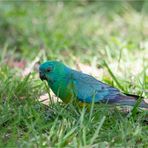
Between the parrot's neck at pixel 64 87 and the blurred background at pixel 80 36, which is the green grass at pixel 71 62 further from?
the parrot's neck at pixel 64 87

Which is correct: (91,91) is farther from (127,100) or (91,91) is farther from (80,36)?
(80,36)

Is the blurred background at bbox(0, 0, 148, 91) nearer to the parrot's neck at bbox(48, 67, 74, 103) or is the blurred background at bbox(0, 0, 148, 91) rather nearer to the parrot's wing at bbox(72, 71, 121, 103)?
the parrot's wing at bbox(72, 71, 121, 103)

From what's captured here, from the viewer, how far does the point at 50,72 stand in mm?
4969

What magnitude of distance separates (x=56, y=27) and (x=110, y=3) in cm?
131

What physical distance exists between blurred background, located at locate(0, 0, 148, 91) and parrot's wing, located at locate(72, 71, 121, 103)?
62 cm

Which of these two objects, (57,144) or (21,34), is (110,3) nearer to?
(21,34)

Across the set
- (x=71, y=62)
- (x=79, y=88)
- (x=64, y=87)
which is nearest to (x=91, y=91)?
(x=79, y=88)

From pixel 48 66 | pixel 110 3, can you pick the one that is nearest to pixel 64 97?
pixel 48 66

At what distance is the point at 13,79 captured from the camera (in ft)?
18.0

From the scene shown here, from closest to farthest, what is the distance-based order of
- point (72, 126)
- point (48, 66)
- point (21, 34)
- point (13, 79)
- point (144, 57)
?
point (72, 126) < point (48, 66) < point (13, 79) < point (144, 57) < point (21, 34)

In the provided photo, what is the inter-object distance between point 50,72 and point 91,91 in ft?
1.29

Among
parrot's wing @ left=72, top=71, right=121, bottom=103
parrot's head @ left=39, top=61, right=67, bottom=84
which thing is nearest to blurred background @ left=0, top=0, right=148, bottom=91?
parrot's wing @ left=72, top=71, right=121, bottom=103

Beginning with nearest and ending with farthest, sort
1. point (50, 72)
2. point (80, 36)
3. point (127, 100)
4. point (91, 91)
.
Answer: point (127, 100) < point (91, 91) < point (50, 72) < point (80, 36)

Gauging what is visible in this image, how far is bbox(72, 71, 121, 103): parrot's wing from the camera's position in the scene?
15.5ft
